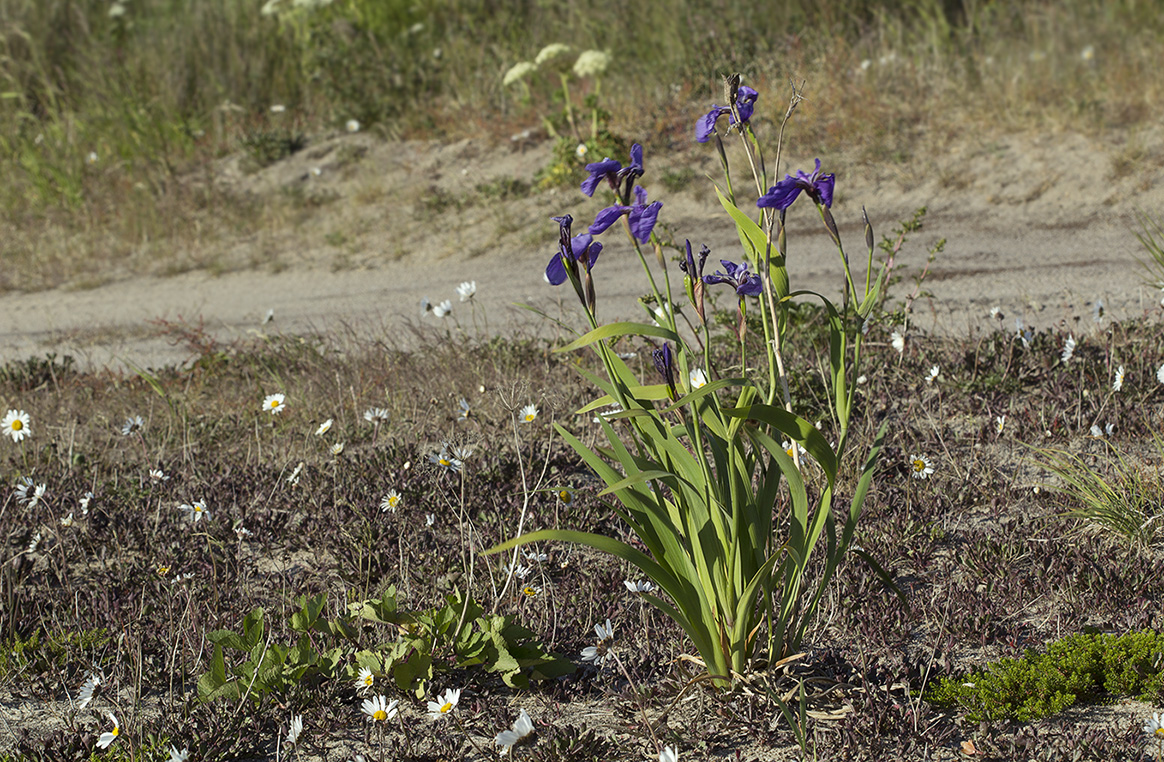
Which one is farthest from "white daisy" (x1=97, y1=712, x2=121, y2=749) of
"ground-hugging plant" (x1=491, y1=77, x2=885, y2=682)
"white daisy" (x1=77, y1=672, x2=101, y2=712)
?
"ground-hugging plant" (x1=491, y1=77, x2=885, y2=682)

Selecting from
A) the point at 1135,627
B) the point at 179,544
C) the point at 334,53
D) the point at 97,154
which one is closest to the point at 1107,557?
the point at 1135,627

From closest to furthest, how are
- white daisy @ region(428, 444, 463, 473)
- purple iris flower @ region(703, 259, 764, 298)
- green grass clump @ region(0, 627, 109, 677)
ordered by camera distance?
purple iris flower @ region(703, 259, 764, 298), green grass clump @ region(0, 627, 109, 677), white daisy @ region(428, 444, 463, 473)

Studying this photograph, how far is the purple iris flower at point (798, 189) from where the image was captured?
1.83 metres

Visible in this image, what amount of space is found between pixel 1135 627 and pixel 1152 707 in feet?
0.99

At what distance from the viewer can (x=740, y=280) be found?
6.84ft

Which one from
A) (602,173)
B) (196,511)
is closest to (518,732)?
(602,173)

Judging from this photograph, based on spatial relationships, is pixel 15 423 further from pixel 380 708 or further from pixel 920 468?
pixel 920 468

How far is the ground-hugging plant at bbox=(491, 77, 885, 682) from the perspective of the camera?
190 cm

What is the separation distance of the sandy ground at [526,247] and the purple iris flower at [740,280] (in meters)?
3.30

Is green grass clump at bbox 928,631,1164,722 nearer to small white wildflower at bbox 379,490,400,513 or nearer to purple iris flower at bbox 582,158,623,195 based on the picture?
purple iris flower at bbox 582,158,623,195

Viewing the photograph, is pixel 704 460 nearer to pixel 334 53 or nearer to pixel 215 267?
pixel 215 267

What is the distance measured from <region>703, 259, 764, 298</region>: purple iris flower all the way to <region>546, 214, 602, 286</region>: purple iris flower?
0.89ft

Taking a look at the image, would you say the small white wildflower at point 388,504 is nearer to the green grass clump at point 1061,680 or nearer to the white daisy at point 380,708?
the white daisy at point 380,708

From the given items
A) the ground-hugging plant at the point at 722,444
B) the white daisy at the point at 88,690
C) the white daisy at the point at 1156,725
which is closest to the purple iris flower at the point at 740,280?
the ground-hugging plant at the point at 722,444
